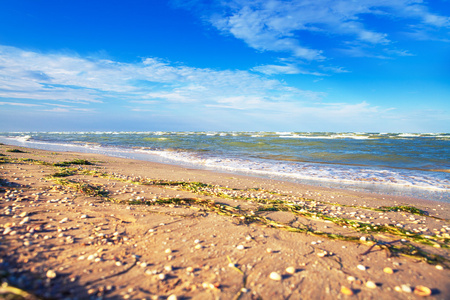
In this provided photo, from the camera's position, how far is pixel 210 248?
10.5 feet

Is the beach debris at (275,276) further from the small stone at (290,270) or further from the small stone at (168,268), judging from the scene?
the small stone at (168,268)

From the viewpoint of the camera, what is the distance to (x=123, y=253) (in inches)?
113

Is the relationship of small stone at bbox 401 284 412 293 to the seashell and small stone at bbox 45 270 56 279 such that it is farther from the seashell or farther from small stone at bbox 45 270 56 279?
small stone at bbox 45 270 56 279

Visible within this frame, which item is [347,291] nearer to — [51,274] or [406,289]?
[406,289]

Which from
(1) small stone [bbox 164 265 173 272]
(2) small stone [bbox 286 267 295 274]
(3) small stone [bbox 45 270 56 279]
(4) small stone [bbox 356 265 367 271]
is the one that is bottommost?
(4) small stone [bbox 356 265 367 271]

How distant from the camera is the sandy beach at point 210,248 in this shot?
2.33 m

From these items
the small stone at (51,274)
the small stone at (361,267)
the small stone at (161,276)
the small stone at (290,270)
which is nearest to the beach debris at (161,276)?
the small stone at (161,276)

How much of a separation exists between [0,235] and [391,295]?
15.5ft

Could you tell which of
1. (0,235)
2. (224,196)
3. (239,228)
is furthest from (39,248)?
(224,196)

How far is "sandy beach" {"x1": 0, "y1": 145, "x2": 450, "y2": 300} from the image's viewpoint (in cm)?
233

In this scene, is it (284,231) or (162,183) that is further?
(162,183)

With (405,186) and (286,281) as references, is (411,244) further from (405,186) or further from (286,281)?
(405,186)

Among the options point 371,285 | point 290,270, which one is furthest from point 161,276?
point 371,285

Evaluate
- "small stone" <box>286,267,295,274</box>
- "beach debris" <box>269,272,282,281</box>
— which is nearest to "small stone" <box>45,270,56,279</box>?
"beach debris" <box>269,272,282,281</box>
